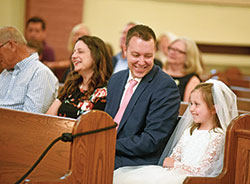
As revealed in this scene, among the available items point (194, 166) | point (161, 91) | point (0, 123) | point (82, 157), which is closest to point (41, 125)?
point (0, 123)

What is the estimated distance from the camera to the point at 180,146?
3.17 metres


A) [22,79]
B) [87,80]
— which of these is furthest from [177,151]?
[22,79]

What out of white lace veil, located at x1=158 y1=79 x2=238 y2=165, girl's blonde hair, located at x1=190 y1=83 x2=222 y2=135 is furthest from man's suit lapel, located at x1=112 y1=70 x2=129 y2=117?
girl's blonde hair, located at x1=190 y1=83 x2=222 y2=135

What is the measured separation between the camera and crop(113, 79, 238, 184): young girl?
2.88 m

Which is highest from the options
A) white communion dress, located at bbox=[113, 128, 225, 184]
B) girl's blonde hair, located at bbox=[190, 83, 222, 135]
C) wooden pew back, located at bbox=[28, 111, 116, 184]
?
girl's blonde hair, located at bbox=[190, 83, 222, 135]

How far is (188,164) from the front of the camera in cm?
305

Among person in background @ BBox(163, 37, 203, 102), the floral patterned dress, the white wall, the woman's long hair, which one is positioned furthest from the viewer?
the white wall

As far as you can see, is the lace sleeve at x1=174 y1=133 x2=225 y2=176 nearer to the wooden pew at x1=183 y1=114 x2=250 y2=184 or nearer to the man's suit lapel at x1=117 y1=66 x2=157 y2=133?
the wooden pew at x1=183 y1=114 x2=250 y2=184

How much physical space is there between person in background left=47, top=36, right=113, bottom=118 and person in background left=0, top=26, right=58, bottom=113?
161mm

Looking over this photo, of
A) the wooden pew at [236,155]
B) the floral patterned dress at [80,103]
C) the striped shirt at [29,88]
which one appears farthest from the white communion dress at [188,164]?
the striped shirt at [29,88]

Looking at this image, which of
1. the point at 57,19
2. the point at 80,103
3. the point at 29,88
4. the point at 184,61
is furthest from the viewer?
the point at 57,19

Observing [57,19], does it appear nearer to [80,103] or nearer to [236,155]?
[80,103]

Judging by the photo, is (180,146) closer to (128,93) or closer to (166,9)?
(128,93)

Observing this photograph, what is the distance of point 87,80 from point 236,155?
57.9 inches
